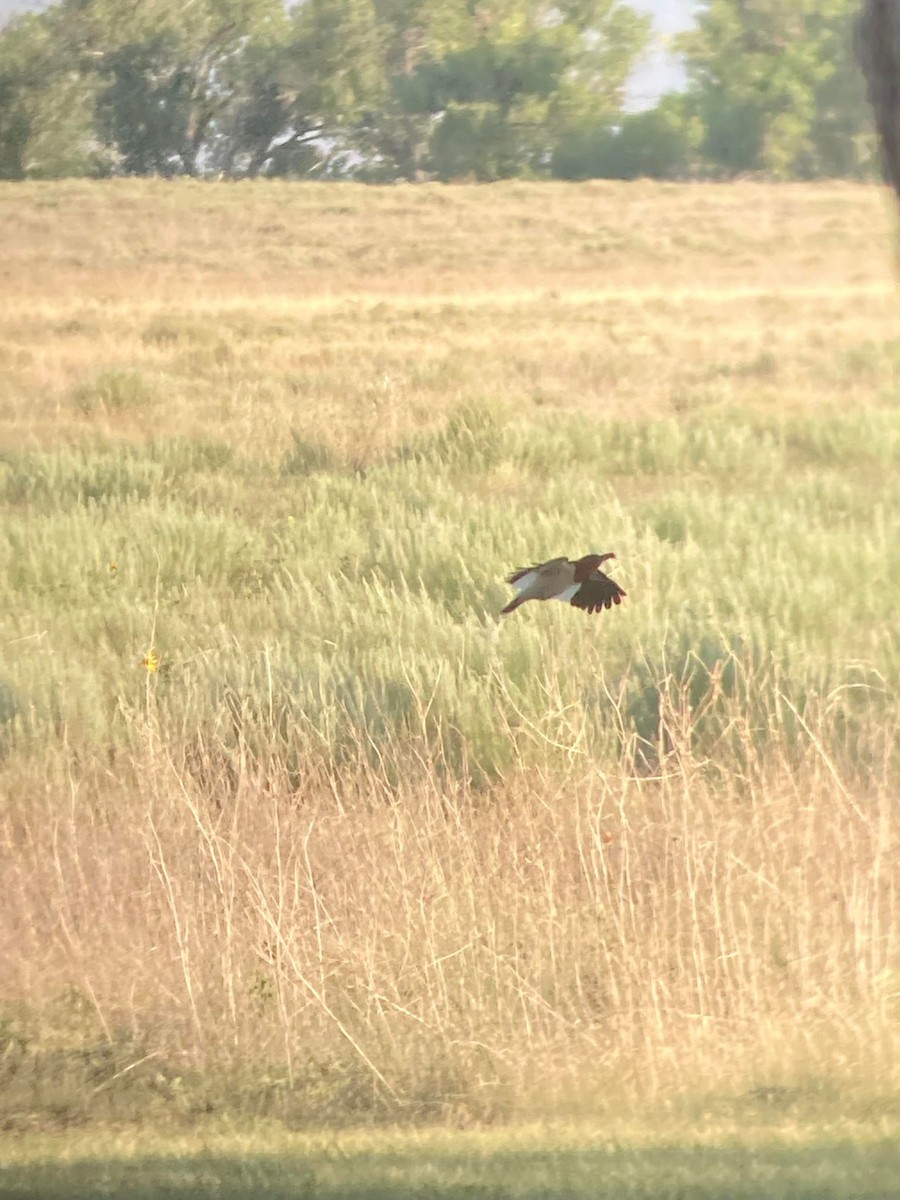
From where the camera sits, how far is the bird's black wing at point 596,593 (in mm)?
4375

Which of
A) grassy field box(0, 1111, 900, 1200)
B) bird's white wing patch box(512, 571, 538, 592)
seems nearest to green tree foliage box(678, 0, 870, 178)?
bird's white wing patch box(512, 571, 538, 592)

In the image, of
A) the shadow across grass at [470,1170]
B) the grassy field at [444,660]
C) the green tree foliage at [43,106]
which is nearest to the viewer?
the shadow across grass at [470,1170]

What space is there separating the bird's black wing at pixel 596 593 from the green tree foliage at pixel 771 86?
2.02 meters

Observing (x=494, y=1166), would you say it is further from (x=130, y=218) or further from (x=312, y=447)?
(x=130, y=218)

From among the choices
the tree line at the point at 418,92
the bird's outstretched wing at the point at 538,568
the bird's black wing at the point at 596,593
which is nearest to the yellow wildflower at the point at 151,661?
the bird's outstretched wing at the point at 538,568

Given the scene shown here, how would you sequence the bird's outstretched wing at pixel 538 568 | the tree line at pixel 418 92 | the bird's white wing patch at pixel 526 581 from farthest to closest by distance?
the tree line at pixel 418 92
the bird's white wing patch at pixel 526 581
the bird's outstretched wing at pixel 538 568

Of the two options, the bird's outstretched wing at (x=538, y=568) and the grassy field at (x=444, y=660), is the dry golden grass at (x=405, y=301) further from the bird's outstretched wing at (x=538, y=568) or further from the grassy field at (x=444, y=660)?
the bird's outstretched wing at (x=538, y=568)

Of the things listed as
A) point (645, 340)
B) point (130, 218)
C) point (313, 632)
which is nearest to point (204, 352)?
point (130, 218)

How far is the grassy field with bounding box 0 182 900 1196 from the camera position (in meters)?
3.24

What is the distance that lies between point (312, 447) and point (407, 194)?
962 millimetres

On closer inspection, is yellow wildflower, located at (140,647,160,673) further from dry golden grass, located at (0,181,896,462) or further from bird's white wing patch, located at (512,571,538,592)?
bird's white wing patch, located at (512,571,538,592)

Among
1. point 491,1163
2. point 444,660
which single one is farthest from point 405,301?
point 491,1163

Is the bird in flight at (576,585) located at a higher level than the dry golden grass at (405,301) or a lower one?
lower

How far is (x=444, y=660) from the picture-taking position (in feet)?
15.6
